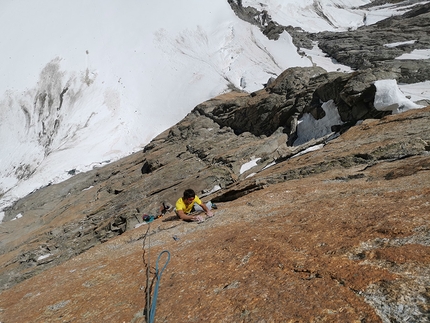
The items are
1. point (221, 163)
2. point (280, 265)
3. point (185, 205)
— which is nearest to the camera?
point (280, 265)

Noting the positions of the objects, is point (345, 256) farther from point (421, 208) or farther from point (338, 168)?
point (338, 168)

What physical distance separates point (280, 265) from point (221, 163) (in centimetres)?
1523

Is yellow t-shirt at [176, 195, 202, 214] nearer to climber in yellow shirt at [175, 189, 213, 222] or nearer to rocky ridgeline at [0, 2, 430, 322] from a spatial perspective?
climber in yellow shirt at [175, 189, 213, 222]

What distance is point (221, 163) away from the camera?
19.3m

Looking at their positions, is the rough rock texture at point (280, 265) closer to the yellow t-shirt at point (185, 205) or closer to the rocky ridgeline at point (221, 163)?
the rocky ridgeline at point (221, 163)

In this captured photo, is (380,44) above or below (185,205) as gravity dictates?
below

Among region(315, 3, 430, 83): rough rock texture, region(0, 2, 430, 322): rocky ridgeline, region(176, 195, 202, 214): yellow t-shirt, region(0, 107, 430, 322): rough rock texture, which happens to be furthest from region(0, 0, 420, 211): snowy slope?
region(0, 107, 430, 322): rough rock texture

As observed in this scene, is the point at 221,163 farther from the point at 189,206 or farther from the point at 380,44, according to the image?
the point at 380,44

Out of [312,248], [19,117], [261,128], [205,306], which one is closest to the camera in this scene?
[205,306]

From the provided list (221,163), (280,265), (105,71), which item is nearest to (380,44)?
(221,163)

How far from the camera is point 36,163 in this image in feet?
128

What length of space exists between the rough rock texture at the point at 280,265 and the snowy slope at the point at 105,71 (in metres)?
33.5

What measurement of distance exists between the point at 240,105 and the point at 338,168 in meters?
20.9

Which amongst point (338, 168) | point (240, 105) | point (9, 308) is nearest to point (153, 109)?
point (240, 105)
